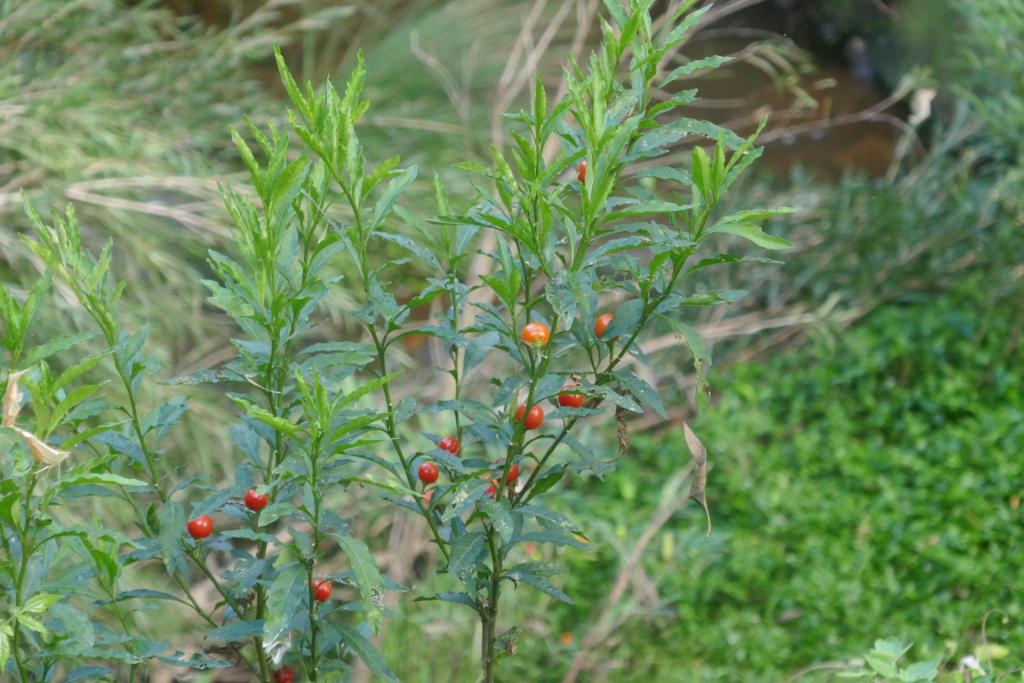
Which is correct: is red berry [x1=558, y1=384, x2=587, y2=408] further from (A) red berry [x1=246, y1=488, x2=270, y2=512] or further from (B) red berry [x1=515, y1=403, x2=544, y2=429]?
(A) red berry [x1=246, y1=488, x2=270, y2=512]

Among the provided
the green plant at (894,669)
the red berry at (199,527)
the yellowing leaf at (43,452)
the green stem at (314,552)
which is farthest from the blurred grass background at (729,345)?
the yellowing leaf at (43,452)

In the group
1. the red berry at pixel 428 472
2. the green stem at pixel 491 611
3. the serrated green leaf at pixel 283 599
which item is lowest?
the green stem at pixel 491 611

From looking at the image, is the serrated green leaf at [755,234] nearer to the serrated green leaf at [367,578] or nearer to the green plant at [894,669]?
the serrated green leaf at [367,578]

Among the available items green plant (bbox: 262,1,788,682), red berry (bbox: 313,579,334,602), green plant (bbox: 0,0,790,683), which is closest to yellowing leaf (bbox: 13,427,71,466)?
green plant (bbox: 0,0,790,683)

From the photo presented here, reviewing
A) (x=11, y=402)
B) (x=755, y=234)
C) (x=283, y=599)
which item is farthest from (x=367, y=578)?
(x=755, y=234)

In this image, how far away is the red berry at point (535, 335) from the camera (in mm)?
1095

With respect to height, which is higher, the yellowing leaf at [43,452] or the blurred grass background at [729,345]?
the yellowing leaf at [43,452]

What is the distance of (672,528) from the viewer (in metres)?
3.09

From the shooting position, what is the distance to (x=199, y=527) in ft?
4.11

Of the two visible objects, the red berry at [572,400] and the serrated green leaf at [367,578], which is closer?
the serrated green leaf at [367,578]

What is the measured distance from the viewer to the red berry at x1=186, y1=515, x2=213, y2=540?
124 centimetres

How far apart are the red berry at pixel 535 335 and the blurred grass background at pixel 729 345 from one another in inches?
38.1

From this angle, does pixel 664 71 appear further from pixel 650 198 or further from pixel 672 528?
pixel 650 198

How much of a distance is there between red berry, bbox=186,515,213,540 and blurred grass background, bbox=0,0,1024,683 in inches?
26.4
